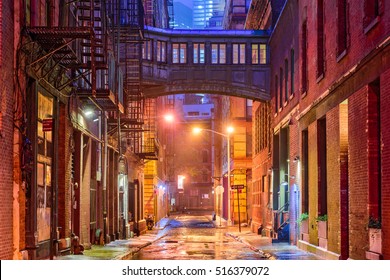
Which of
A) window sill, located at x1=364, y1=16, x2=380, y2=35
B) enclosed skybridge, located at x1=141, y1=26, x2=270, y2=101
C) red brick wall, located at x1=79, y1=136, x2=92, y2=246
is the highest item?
enclosed skybridge, located at x1=141, y1=26, x2=270, y2=101

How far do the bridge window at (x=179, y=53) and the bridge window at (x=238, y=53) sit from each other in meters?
2.85

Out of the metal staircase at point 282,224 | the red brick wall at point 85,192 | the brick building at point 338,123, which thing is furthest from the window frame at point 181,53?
the red brick wall at point 85,192

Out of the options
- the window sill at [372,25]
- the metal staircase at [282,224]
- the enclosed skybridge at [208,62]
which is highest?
the enclosed skybridge at [208,62]

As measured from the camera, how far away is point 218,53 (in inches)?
1650

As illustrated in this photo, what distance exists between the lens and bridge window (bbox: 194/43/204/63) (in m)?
41.8

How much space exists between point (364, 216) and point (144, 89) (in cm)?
2507

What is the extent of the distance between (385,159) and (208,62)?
26.7m

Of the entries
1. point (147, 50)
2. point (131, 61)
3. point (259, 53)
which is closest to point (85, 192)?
point (131, 61)

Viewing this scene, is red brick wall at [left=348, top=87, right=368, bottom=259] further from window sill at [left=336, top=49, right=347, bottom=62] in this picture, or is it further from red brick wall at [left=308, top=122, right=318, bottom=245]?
red brick wall at [left=308, top=122, right=318, bottom=245]

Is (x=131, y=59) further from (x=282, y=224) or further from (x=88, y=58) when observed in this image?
(x=88, y=58)

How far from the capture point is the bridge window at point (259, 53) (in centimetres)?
4179

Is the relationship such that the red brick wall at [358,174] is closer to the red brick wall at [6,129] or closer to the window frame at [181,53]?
A: the red brick wall at [6,129]

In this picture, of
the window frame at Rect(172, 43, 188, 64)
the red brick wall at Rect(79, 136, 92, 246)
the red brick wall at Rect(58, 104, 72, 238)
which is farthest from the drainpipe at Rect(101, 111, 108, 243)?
the window frame at Rect(172, 43, 188, 64)

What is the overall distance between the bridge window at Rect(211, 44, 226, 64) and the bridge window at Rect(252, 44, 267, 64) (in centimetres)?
171
